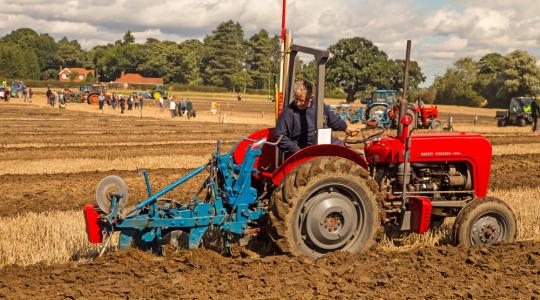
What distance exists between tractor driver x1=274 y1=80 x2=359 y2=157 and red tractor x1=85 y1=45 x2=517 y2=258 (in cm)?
11

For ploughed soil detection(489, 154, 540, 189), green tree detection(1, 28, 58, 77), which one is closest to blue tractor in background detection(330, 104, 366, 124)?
ploughed soil detection(489, 154, 540, 189)

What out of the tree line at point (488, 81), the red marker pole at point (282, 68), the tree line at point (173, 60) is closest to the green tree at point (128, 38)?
the tree line at point (173, 60)

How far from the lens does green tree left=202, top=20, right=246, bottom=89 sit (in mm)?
105000

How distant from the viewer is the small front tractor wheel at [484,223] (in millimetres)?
6195

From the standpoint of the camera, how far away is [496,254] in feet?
19.4

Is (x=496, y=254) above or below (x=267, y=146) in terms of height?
below

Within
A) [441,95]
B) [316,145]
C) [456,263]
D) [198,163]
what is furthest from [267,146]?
[441,95]

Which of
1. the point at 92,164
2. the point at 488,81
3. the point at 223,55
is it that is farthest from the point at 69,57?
the point at 92,164

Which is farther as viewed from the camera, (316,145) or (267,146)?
(267,146)

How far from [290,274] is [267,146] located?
61.4 inches

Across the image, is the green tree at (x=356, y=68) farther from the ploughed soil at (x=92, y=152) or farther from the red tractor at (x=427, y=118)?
the ploughed soil at (x=92, y=152)

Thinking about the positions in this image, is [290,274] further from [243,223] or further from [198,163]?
[198,163]

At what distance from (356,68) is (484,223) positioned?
6225 cm

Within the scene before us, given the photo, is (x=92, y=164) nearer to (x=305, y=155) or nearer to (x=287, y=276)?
(x=305, y=155)
